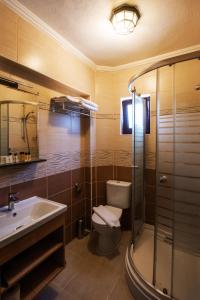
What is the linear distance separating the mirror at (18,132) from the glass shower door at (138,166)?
1.13m

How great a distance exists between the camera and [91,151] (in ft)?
8.20

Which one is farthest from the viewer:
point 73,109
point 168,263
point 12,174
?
point 73,109

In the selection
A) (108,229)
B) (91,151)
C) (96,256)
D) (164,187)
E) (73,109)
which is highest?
(73,109)

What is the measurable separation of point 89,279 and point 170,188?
1286 mm

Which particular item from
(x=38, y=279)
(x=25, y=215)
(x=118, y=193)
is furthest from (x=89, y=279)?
(x=118, y=193)

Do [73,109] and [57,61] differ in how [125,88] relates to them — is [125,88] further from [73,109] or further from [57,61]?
[57,61]

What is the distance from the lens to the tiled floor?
5.01ft

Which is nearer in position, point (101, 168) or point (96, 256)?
point (96, 256)

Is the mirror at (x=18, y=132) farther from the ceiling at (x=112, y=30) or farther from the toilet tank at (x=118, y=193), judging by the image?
the toilet tank at (x=118, y=193)

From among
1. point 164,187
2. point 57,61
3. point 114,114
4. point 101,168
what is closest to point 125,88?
point 114,114

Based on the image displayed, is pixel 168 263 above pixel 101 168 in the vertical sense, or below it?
below

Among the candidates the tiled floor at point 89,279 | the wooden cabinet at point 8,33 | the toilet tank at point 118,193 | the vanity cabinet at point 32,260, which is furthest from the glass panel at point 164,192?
the wooden cabinet at point 8,33

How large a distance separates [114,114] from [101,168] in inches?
34.7

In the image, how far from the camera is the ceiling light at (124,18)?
1.46 metres
